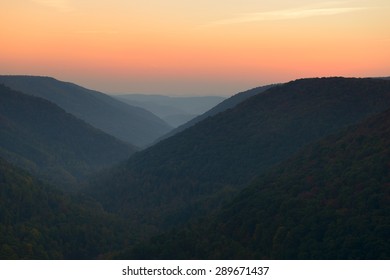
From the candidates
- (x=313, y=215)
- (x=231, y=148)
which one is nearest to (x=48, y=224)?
(x=231, y=148)

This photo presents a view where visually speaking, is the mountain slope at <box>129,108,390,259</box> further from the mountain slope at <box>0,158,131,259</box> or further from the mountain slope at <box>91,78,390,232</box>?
the mountain slope at <box>91,78,390,232</box>

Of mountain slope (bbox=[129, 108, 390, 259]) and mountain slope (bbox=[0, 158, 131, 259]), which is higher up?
mountain slope (bbox=[129, 108, 390, 259])

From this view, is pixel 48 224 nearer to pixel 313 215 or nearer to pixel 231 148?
pixel 231 148

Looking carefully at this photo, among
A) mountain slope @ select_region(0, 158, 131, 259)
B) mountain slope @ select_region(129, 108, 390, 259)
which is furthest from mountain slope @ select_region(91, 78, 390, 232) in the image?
mountain slope @ select_region(129, 108, 390, 259)

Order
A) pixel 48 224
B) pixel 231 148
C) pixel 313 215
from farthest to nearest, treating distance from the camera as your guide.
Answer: pixel 231 148 → pixel 48 224 → pixel 313 215

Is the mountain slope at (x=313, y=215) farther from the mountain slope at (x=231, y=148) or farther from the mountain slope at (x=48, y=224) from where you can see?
the mountain slope at (x=231, y=148)
